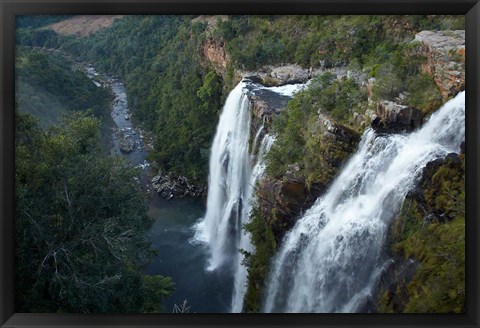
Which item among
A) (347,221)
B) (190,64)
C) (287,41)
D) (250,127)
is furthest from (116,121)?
(347,221)

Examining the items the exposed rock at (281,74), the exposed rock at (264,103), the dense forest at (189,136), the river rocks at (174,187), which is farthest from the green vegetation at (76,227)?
the exposed rock at (281,74)

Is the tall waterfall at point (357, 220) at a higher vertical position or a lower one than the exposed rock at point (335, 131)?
lower

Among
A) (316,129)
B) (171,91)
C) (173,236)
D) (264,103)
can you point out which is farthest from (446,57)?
(173,236)

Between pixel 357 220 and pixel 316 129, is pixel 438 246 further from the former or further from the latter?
pixel 316 129

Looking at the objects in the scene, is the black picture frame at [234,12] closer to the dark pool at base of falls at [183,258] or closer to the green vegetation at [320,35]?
the green vegetation at [320,35]

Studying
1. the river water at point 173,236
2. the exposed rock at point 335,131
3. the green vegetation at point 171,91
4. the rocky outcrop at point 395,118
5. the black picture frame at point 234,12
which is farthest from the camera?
the green vegetation at point 171,91

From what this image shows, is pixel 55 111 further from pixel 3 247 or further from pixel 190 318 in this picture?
pixel 190 318

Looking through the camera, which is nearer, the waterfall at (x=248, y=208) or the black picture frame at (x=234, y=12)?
the black picture frame at (x=234, y=12)

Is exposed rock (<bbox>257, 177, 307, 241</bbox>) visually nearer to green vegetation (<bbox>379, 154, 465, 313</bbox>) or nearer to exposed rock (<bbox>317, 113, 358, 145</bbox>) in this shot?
exposed rock (<bbox>317, 113, 358, 145</bbox>)
